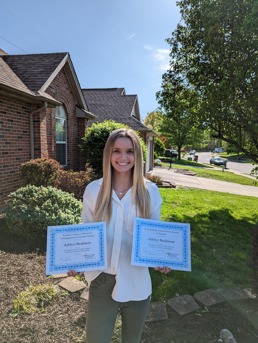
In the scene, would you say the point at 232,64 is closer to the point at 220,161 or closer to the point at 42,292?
the point at 42,292

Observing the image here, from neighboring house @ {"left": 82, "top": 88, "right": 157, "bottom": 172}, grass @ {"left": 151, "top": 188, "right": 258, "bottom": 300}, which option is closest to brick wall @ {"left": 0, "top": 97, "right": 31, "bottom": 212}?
grass @ {"left": 151, "top": 188, "right": 258, "bottom": 300}

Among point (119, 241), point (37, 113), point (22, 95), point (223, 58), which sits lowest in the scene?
point (119, 241)

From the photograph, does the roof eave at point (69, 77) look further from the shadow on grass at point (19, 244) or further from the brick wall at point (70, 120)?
the shadow on grass at point (19, 244)

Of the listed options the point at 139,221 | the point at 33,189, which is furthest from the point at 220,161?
the point at 139,221

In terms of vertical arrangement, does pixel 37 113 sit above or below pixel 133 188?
above

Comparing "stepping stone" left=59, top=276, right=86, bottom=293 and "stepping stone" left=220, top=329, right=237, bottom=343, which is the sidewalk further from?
"stepping stone" left=220, top=329, right=237, bottom=343

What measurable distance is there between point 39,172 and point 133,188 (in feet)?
17.4

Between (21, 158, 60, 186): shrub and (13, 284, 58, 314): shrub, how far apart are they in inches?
150

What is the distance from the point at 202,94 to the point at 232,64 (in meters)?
1.70

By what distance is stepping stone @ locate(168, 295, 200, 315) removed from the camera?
309 centimetres

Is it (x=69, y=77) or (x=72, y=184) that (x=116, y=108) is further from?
(x=72, y=184)

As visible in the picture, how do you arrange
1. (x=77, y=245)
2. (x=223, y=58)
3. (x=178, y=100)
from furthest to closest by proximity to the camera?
(x=178, y=100) < (x=223, y=58) < (x=77, y=245)

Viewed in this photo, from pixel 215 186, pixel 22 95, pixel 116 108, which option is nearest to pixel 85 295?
pixel 22 95

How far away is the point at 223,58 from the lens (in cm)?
647
